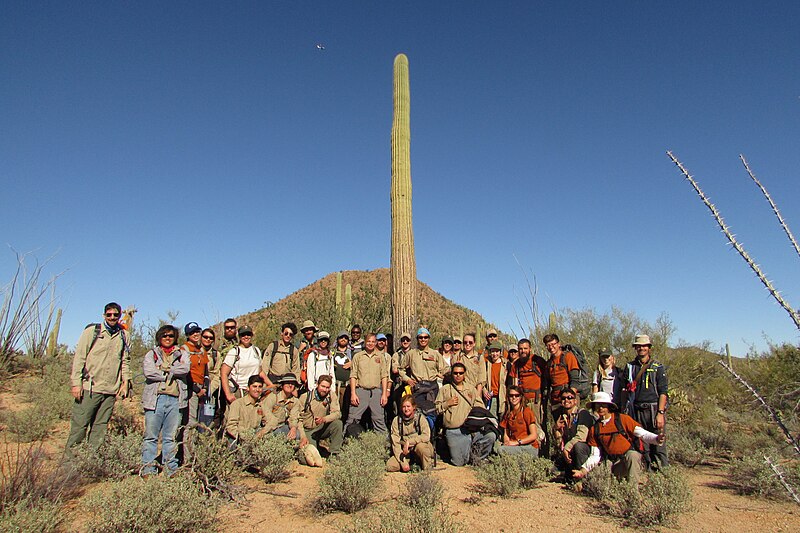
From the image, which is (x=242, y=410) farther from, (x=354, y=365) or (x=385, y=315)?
(x=385, y=315)

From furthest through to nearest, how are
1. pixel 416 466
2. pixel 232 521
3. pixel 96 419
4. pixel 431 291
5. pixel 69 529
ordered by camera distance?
pixel 431 291
pixel 416 466
pixel 96 419
pixel 232 521
pixel 69 529

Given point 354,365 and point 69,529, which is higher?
point 354,365

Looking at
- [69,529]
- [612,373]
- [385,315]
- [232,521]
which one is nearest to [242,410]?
[232,521]

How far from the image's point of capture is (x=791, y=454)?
7160 mm

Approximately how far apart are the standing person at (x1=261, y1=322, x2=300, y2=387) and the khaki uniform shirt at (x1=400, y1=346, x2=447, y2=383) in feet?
5.14

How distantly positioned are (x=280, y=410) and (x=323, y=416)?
24.7 inches

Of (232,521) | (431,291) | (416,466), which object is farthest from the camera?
(431,291)

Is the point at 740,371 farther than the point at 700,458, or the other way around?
the point at 740,371

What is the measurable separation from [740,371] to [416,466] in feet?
32.9

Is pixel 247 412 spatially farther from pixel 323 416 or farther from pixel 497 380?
pixel 497 380

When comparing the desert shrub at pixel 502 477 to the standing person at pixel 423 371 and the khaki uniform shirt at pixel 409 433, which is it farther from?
the standing person at pixel 423 371

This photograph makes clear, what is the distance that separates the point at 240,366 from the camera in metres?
6.70

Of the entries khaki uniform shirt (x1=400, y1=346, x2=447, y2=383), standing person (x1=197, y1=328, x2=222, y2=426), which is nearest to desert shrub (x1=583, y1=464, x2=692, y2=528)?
khaki uniform shirt (x1=400, y1=346, x2=447, y2=383)

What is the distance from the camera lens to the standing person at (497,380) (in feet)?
24.5
